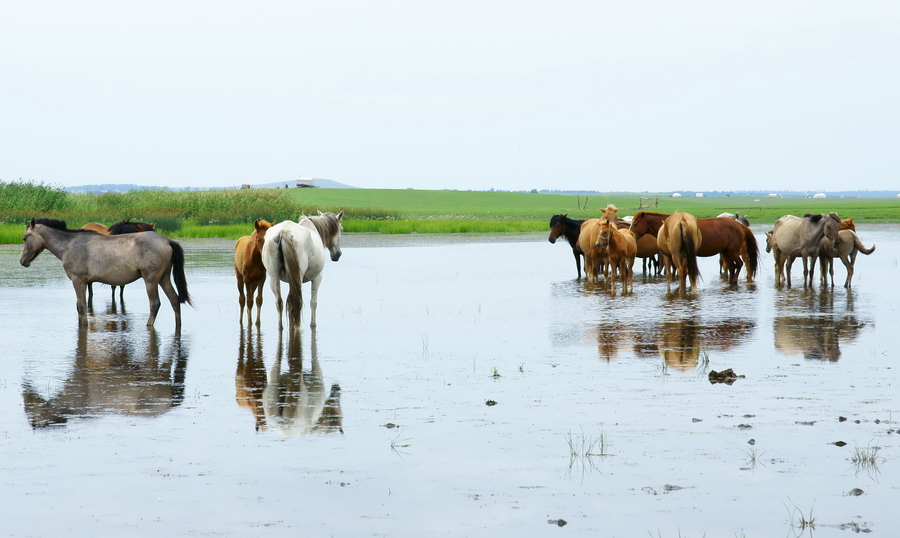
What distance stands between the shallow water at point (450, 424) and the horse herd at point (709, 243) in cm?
403

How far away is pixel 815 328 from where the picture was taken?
12484 mm

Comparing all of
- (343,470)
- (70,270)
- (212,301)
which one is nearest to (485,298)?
(212,301)

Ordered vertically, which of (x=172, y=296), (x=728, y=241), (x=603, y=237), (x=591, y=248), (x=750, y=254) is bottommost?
(x=172, y=296)

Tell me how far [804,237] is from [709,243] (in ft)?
6.50

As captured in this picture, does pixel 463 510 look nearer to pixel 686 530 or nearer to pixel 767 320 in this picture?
pixel 686 530

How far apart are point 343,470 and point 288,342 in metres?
5.79

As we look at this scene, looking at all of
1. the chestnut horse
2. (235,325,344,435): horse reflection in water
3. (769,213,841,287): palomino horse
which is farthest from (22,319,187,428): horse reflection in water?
(769,213,841,287): palomino horse

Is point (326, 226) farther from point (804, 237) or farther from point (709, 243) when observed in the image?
point (804, 237)

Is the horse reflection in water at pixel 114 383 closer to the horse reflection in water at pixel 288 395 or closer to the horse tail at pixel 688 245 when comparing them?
the horse reflection in water at pixel 288 395

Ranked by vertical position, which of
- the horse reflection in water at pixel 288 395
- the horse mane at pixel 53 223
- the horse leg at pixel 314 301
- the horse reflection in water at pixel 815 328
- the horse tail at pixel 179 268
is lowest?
the horse reflection in water at pixel 815 328

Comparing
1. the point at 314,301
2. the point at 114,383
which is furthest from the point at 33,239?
the point at 114,383

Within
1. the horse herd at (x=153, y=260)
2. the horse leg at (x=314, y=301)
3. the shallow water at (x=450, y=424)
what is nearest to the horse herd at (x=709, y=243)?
the shallow water at (x=450, y=424)

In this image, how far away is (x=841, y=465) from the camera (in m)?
5.73

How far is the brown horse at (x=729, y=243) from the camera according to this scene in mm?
20109
